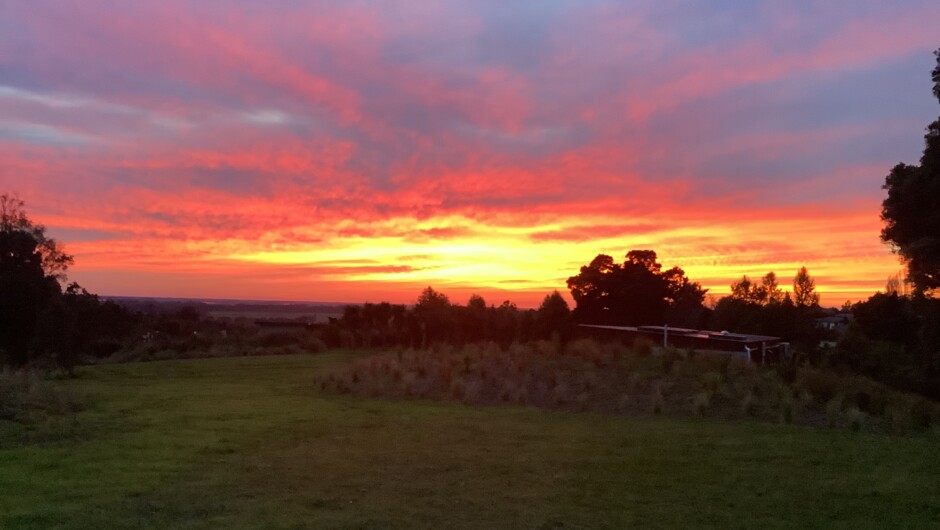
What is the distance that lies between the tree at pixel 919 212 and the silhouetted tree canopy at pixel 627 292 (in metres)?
31.5

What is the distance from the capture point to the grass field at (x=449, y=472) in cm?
737

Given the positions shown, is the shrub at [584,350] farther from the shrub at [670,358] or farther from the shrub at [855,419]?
the shrub at [855,419]

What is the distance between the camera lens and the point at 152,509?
24.5ft

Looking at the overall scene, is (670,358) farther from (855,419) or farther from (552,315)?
(552,315)

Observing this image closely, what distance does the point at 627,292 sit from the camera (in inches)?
2030

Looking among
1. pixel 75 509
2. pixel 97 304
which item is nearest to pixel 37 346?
pixel 97 304

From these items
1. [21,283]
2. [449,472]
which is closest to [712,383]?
[449,472]

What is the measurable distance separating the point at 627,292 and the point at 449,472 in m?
43.5

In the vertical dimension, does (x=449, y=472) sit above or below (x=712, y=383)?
below

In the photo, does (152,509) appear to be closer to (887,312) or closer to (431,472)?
(431,472)

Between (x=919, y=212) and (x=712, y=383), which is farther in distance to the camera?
(x=919, y=212)

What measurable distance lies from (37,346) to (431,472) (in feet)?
67.7

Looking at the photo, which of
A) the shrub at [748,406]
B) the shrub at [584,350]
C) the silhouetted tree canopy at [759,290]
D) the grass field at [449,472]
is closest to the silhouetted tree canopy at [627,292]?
the silhouetted tree canopy at [759,290]

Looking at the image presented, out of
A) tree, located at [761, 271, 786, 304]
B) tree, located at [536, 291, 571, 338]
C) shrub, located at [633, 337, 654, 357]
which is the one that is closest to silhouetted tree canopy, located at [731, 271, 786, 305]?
tree, located at [761, 271, 786, 304]
